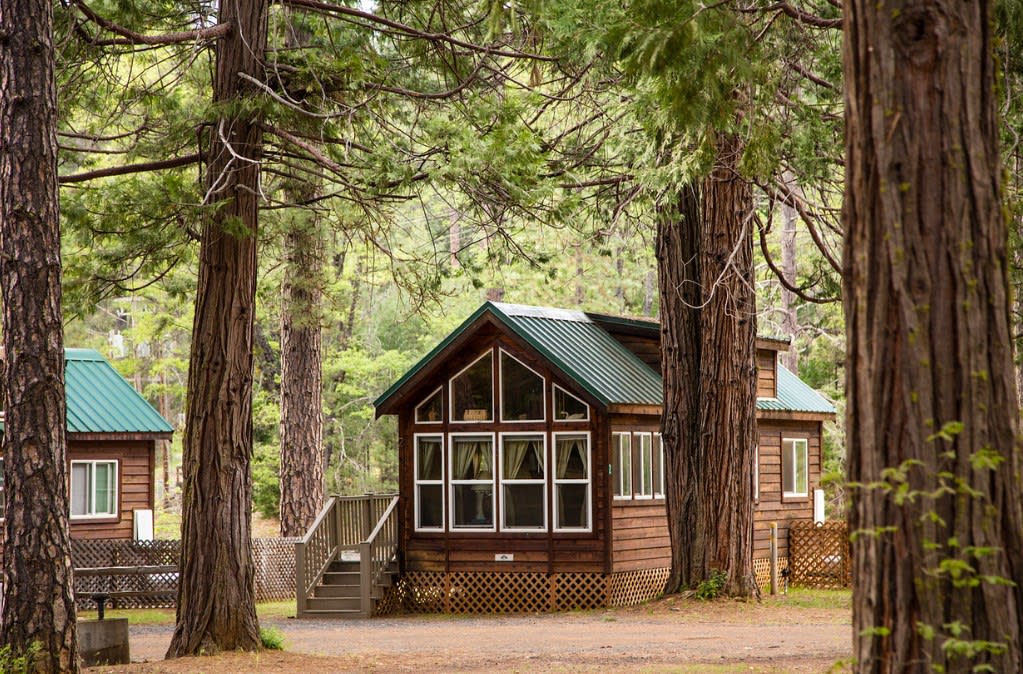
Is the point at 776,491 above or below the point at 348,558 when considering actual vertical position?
above

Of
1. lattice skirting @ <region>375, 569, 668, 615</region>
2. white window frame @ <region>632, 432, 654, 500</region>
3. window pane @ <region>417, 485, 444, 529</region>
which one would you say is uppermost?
white window frame @ <region>632, 432, 654, 500</region>

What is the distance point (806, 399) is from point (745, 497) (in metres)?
8.50

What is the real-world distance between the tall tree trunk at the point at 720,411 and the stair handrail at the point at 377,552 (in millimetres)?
4781

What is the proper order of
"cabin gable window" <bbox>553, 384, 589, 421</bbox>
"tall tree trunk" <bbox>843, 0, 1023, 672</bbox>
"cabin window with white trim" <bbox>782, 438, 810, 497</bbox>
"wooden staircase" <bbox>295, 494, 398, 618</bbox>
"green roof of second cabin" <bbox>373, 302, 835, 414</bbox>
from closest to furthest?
"tall tree trunk" <bbox>843, 0, 1023, 672</bbox> < "green roof of second cabin" <bbox>373, 302, 835, 414</bbox> < "cabin gable window" <bbox>553, 384, 589, 421</bbox> < "wooden staircase" <bbox>295, 494, 398, 618</bbox> < "cabin window with white trim" <bbox>782, 438, 810, 497</bbox>

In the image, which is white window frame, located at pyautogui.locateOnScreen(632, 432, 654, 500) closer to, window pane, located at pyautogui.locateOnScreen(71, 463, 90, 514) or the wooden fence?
the wooden fence

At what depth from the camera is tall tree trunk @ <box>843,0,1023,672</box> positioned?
4.76 metres

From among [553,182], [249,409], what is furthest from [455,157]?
[249,409]

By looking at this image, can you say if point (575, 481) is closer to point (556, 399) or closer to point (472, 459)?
point (556, 399)

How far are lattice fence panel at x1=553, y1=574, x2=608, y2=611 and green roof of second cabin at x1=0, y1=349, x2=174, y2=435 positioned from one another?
28.4 ft

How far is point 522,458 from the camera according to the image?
20.4 m

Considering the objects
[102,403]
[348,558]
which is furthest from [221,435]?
[102,403]

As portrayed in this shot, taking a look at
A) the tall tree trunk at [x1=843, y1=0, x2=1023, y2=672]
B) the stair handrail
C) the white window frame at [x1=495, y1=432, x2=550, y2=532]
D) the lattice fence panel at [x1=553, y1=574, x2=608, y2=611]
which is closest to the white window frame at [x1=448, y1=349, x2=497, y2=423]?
the white window frame at [x1=495, y1=432, x2=550, y2=532]

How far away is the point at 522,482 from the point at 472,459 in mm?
949

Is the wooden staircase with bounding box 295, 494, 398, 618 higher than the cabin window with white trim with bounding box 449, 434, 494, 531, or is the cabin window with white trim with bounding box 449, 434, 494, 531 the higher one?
the cabin window with white trim with bounding box 449, 434, 494, 531
